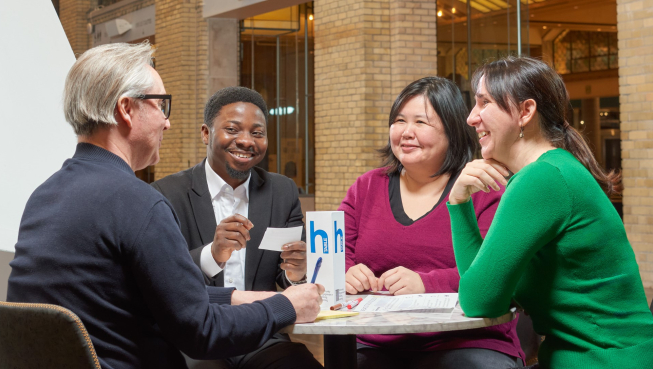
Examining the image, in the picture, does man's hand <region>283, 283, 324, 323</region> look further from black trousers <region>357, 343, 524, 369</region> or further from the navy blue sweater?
black trousers <region>357, 343, 524, 369</region>

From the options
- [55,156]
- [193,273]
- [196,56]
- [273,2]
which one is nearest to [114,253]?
[193,273]

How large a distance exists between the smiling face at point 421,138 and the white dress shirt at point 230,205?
0.73 m

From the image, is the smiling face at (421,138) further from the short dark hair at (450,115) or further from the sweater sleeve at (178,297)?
the sweater sleeve at (178,297)

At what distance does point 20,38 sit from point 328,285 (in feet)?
8.03

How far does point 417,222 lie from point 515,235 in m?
0.78

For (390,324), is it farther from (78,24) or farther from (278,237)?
(78,24)

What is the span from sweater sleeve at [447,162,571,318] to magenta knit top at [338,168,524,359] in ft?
1.41

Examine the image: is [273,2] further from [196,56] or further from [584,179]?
[584,179]

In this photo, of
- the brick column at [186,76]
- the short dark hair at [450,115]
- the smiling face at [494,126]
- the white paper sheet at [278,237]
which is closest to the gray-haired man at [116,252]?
the white paper sheet at [278,237]

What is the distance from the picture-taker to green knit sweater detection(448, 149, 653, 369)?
1.77 meters

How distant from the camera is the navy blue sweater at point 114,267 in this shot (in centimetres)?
148

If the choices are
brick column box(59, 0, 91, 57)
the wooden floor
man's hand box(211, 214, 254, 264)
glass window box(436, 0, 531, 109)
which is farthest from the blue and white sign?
brick column box(59, 0, 91, 57)

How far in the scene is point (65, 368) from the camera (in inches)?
54.6

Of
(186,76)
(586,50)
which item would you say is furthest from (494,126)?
(586,50)
